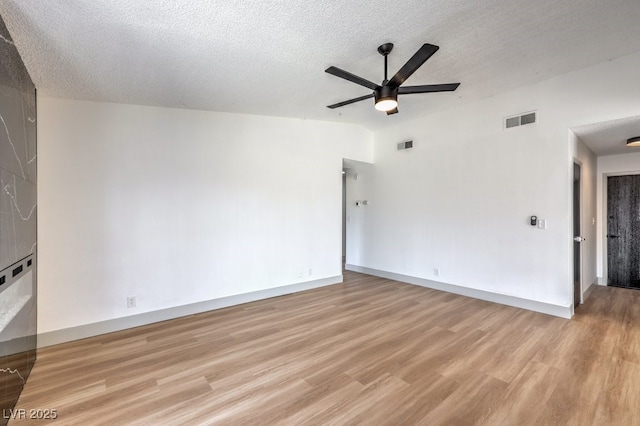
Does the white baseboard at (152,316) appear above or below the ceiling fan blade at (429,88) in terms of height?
below

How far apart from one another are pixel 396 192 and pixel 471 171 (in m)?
1.50

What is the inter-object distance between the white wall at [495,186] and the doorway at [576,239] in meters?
0.56

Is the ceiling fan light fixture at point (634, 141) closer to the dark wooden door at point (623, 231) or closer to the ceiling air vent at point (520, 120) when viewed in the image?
the ceiling air vent at point (520, 120)

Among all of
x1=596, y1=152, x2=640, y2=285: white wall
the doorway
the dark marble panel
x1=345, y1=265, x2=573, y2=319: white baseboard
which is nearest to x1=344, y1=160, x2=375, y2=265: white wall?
x1=345, y1=265, x2=573, y2=319: white baseboard

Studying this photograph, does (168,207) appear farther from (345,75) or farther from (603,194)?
(603,194)

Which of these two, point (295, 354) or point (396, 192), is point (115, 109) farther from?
point (396, 192)

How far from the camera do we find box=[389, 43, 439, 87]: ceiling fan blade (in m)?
2.18

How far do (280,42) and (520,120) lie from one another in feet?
12.1

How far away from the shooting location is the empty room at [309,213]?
2131 mm

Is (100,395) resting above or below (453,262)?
below

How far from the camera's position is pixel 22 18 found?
195 cm

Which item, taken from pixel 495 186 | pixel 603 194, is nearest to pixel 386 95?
pixel 495 186

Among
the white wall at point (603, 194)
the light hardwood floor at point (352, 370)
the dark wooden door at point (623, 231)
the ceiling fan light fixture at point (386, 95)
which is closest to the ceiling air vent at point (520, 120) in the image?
the ceiling fan light fixture at point (386, 95)

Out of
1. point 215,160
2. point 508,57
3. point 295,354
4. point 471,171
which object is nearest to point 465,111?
point 471,171
